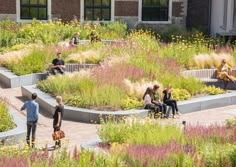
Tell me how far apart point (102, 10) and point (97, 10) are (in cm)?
26

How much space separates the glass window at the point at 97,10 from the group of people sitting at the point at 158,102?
53.3 feet

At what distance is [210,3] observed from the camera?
32438 mm

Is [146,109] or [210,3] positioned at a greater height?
[210,3]

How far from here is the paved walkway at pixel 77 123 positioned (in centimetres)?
1393

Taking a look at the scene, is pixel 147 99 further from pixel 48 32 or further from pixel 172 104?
pixel 48 32

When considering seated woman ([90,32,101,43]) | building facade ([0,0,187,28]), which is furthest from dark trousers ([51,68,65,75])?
building facade ([0,0,187,28])

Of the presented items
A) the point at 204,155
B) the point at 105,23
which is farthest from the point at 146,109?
the point at 105,23

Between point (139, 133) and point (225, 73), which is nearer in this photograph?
point (139, 133)

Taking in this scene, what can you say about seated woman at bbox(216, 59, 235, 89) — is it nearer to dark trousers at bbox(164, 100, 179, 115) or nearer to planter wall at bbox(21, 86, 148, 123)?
dark trousers at bbox(164, 100, 179, 115)

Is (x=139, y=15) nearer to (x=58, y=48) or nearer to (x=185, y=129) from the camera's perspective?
(x=58, y=48)

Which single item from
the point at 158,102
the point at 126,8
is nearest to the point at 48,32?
the point at 126,8

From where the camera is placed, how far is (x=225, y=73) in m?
19.7

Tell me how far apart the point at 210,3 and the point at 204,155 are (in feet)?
76.5

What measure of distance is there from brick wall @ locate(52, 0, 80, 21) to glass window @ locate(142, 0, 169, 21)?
3435 millimetres
